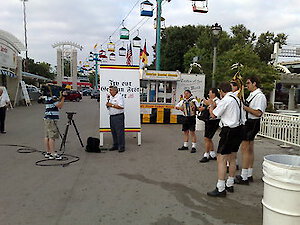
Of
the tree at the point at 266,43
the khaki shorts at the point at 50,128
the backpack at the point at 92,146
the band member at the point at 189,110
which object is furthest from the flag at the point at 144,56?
the tree at the point at 266,43

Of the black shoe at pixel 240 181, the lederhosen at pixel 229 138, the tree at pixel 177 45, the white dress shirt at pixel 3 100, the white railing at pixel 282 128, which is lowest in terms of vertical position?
the black shoe at pixel 240 181

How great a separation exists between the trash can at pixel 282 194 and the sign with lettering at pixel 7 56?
67.4ft

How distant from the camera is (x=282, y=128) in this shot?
29.5ft

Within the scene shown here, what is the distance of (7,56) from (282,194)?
2207 cm

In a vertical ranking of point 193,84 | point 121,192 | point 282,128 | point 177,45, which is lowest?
point 121,192

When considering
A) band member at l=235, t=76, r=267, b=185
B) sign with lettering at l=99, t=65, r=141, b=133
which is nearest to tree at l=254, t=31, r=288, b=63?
sign with lettering at l=99, t=65, r=141, b=133

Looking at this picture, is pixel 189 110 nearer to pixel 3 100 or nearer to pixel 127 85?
pixel 127 85

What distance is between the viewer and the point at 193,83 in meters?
14.3

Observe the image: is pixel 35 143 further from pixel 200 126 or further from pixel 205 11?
pixel 205 11

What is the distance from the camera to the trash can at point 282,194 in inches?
115

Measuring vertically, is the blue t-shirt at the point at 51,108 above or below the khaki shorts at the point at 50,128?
above

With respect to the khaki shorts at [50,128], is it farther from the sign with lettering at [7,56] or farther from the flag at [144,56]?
the sign with lettering at [7,56]

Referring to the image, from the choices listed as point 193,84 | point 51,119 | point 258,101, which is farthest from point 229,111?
point 193,84

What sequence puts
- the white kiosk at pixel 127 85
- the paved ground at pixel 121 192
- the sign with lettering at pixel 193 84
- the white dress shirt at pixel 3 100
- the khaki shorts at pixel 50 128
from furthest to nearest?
the sign with lettering at pixel 193 84, the white dress shirt at pixel 3 100, the white kiosk at pixel 127 85, the khaki shorts at pixel 50 128, the paved ground at pixel 121 192
